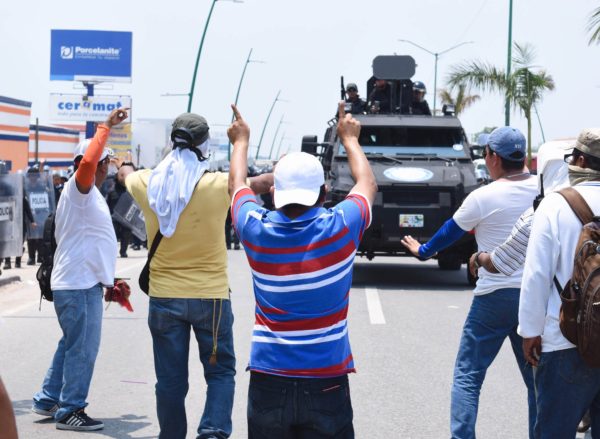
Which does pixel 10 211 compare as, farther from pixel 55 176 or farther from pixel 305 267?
pixel 305 267

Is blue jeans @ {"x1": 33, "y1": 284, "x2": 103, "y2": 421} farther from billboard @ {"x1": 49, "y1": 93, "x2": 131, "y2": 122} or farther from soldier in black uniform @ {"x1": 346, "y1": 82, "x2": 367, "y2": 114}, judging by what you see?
billboard @ {"x1": 49, "y1": 93, "x2": 131, "y2": 122}

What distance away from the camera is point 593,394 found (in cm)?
442

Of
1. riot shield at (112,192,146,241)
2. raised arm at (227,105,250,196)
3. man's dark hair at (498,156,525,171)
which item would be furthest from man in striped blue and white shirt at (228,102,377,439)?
riot shield at (112,192,146,241)

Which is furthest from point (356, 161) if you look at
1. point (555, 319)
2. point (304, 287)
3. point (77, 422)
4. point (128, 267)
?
point (128, 267)

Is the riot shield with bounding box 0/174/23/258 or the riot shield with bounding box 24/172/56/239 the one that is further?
the riot shield with bounding box 24/172/56/239

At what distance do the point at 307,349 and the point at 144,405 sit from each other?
4203 millimetres

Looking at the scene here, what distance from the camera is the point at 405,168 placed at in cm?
1714

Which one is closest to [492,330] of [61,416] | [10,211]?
[61,416]

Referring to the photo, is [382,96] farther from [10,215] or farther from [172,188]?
[172,188]

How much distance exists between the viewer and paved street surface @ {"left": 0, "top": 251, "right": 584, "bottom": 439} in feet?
24.3

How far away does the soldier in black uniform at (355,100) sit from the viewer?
65.9ft

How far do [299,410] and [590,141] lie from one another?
1.65 m

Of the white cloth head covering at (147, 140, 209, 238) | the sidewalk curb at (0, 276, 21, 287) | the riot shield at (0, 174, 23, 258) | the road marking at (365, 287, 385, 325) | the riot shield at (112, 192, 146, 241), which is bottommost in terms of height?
the sidewalk curb at (0, 276, 21, 287)

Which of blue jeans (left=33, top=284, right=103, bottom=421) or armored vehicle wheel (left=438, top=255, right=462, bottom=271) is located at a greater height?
blue jeans (left=33, top=284, right=103, bottom=421)
